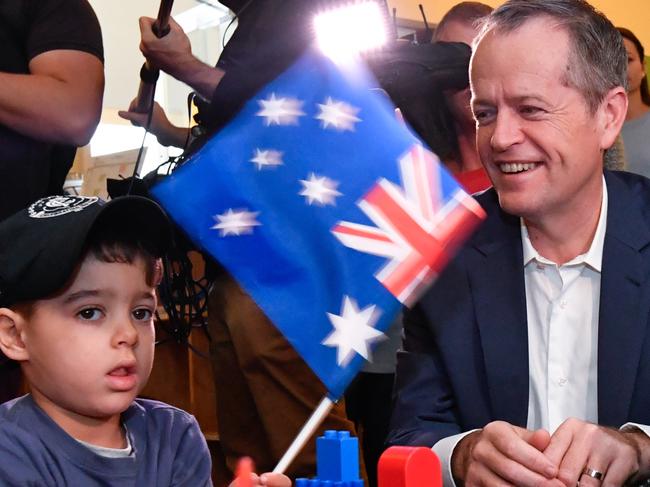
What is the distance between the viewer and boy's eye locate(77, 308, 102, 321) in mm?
1456

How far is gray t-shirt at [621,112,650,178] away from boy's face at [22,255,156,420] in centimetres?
194

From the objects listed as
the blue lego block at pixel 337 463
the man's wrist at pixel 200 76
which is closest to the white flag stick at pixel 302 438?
the blue lego block at pixel 337 463

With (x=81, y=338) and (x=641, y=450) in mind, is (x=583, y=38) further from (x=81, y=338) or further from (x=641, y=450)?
(x=81, y=338)

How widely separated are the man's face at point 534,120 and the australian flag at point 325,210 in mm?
151

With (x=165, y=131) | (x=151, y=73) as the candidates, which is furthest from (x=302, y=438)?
(x=165, y=131)

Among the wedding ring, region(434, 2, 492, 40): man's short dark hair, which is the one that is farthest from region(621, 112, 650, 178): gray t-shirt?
the wedding ring

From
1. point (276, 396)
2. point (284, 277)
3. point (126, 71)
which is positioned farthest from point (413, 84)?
point (126, 71)

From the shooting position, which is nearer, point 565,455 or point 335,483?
point 335,483

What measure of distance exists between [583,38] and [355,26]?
0.66 m

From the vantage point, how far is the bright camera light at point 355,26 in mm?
2074

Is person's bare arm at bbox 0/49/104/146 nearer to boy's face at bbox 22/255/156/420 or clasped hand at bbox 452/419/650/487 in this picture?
boy's face at bbox 22/255/156/420

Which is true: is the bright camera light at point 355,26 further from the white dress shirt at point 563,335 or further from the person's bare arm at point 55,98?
the white dress shirt at point 563,335

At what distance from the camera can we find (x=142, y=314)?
151cm

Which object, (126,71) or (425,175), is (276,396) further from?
(126,71)
